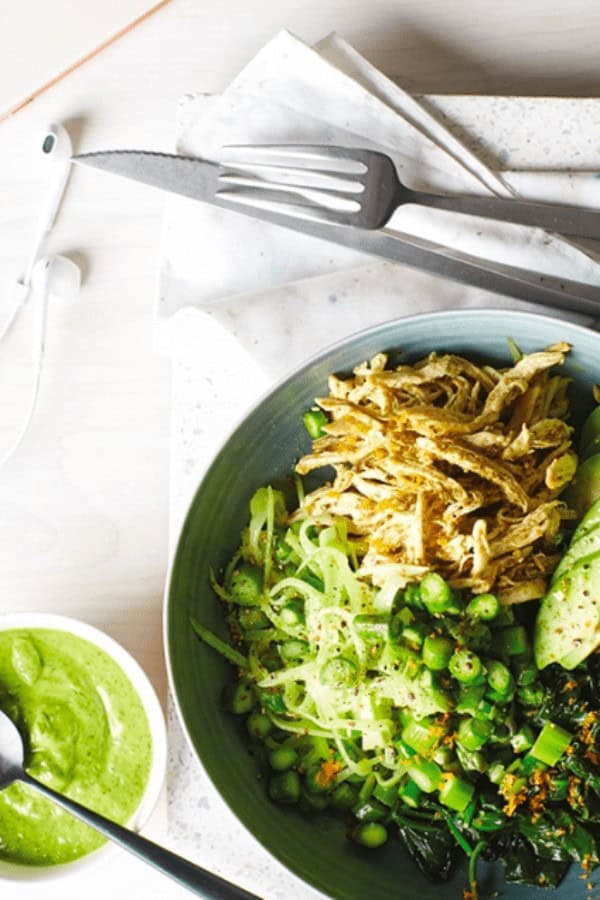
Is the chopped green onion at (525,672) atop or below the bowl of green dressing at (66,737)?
atop

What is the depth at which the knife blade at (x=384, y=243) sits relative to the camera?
1.73m

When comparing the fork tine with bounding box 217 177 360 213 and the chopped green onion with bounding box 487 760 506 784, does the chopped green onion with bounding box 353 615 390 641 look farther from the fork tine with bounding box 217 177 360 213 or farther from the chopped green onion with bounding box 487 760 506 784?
the fork tine with bounding box 217 177 360 213

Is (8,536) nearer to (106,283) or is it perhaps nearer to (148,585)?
(148,585)

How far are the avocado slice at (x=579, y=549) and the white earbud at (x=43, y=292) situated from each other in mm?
1040

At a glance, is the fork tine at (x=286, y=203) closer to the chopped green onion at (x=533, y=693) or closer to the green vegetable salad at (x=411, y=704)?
the green vegetable salad at (x=411, y=704)

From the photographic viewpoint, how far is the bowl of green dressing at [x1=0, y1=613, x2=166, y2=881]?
6.00ft

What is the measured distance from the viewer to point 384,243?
1754 millimetres

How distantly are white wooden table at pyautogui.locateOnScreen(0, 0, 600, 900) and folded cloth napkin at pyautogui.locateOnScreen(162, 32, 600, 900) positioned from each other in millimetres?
129

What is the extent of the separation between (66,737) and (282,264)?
93 cm

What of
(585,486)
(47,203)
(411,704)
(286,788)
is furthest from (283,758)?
(47,203)

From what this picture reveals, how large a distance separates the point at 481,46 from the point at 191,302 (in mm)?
739

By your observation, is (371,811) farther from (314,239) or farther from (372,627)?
(314,239)

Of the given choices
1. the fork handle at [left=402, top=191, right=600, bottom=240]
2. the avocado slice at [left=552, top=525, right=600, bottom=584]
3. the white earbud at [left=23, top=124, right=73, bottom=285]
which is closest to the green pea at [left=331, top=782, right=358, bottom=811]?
the avocado slice at [left=552, top=525, right=600, bottom=584]

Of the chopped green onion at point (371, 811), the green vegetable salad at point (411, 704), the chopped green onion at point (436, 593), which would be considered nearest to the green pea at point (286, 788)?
the green vegetable salad at point (411, 704)
